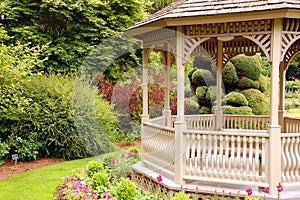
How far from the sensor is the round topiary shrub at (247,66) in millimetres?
13250

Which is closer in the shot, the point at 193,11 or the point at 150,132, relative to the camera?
the point at 193,11

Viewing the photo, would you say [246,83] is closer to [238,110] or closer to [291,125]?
[238,110]

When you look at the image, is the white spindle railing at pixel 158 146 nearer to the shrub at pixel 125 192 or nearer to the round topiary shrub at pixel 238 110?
the shrub at pixel 125 192

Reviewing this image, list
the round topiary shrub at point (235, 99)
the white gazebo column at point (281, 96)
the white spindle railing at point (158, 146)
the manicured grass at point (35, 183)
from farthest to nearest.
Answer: the round topiary shrub at point (235, 99)
the white gazebo column at point (281, 96)
the manicured grass at point (35, 183)
the white spindle railing at point (158, 146)

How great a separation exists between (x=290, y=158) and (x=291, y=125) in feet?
8.42

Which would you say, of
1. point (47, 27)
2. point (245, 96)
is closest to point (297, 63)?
point (245, 96)

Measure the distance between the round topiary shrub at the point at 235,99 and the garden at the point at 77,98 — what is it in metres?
0.04

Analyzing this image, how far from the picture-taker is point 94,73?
12.8 metres

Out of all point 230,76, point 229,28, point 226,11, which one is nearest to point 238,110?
point 230,76

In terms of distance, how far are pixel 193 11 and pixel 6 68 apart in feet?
14.7

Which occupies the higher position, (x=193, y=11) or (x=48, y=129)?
(x=193, y=11)

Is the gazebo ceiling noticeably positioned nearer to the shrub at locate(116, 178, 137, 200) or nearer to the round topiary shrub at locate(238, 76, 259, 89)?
the shrub at locate(116, 178, 137, 200)

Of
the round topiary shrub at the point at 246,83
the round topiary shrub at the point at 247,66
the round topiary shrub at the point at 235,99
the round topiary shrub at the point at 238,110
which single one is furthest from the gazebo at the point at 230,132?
the round topiary shrub at the point at 246,83

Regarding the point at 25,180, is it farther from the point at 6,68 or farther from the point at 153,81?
the point at 153,81
